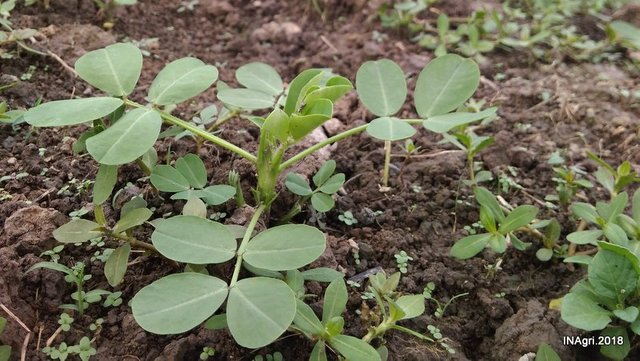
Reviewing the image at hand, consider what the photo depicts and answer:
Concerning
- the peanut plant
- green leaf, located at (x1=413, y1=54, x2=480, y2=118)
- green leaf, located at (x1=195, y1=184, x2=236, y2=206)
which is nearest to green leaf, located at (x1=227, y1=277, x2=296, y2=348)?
the peanut plant

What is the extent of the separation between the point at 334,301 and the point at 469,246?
0.47 meters

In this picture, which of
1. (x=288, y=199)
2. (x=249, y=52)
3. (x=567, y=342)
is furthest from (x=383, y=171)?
(x=249, y=52)

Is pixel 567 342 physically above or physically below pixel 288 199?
below

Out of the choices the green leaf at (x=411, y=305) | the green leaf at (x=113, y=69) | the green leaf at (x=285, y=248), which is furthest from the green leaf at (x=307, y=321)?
the green leaf at (x=113, y=69)

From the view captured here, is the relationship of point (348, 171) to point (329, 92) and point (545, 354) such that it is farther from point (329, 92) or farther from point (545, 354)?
point (545, 354)

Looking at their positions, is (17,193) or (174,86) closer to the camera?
(174,86)

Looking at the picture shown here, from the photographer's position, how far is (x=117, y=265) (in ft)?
4.53

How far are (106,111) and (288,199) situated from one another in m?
0.55

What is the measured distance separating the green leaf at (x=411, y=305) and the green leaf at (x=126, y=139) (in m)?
0.68

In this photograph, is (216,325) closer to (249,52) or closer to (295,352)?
(295,352)

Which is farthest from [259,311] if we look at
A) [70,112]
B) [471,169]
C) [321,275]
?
[471,169]

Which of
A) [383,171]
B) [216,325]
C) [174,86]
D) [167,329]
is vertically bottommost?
[383,171]

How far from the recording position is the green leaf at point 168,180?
1.52m

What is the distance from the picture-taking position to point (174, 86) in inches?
58.5
